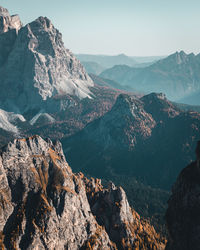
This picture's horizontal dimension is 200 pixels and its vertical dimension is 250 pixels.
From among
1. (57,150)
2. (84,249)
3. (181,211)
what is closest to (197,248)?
(181,211)

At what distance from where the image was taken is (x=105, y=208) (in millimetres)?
159125

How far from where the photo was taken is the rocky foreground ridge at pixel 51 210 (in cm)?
12012

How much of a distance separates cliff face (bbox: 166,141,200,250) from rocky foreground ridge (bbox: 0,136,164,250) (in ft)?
176

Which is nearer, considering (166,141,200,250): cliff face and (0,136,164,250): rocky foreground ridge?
(166,141,200,250): cliff face

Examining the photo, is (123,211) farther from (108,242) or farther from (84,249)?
(84,249)

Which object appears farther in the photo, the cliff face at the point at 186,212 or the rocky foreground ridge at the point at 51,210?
the rocky foreground ridge at the point at 51,210

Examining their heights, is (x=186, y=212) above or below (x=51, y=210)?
above

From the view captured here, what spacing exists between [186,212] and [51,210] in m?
64.0

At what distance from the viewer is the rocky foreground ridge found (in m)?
120

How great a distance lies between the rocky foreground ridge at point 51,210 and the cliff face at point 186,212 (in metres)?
53.8

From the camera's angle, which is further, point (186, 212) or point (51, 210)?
point (51, 210)

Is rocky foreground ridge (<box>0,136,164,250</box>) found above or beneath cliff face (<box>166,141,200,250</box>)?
beneath

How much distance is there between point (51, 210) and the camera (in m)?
127

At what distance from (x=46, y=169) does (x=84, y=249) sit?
42.6 m
